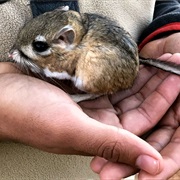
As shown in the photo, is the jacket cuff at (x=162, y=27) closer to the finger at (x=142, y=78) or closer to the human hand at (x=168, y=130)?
the human hand at (x=168, y=130)

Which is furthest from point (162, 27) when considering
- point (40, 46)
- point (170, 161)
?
point (170, 161)

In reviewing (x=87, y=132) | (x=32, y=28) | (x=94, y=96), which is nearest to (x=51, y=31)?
(x=32, y=28)

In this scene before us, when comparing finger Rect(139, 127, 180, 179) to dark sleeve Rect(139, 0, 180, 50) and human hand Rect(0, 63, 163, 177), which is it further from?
dark sleeve Rect(139, 0, 180, 50)

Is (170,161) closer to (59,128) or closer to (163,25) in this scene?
(59,128)

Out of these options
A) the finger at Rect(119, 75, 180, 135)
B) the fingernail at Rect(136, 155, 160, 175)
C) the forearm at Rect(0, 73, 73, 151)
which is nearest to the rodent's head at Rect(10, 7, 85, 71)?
the forearm at Rect(0, 73, 73, 151)

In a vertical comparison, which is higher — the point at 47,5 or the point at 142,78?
the point at 47,5

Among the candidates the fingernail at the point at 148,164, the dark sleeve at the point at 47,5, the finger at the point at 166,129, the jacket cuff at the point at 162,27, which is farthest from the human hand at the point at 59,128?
the jacket cuff at the point at 162,27
